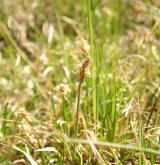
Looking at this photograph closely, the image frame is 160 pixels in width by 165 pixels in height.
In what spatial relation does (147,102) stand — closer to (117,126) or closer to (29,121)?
(117,126)

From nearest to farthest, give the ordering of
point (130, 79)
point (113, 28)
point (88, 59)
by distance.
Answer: point (88, 59)
point (130, 79)
point (113, 28)

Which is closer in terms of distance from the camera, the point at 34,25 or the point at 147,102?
the point at 147,102

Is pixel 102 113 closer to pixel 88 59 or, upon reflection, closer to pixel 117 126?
pixel 117 126

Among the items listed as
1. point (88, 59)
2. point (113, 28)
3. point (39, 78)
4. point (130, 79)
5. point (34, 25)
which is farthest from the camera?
point (34, 25)

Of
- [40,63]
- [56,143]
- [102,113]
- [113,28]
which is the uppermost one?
[113,28]

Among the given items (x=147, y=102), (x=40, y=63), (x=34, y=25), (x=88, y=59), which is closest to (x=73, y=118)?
(x=147, y=102)

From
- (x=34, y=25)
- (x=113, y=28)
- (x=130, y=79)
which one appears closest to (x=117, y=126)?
(x=130, y=79)

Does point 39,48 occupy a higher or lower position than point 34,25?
lower
